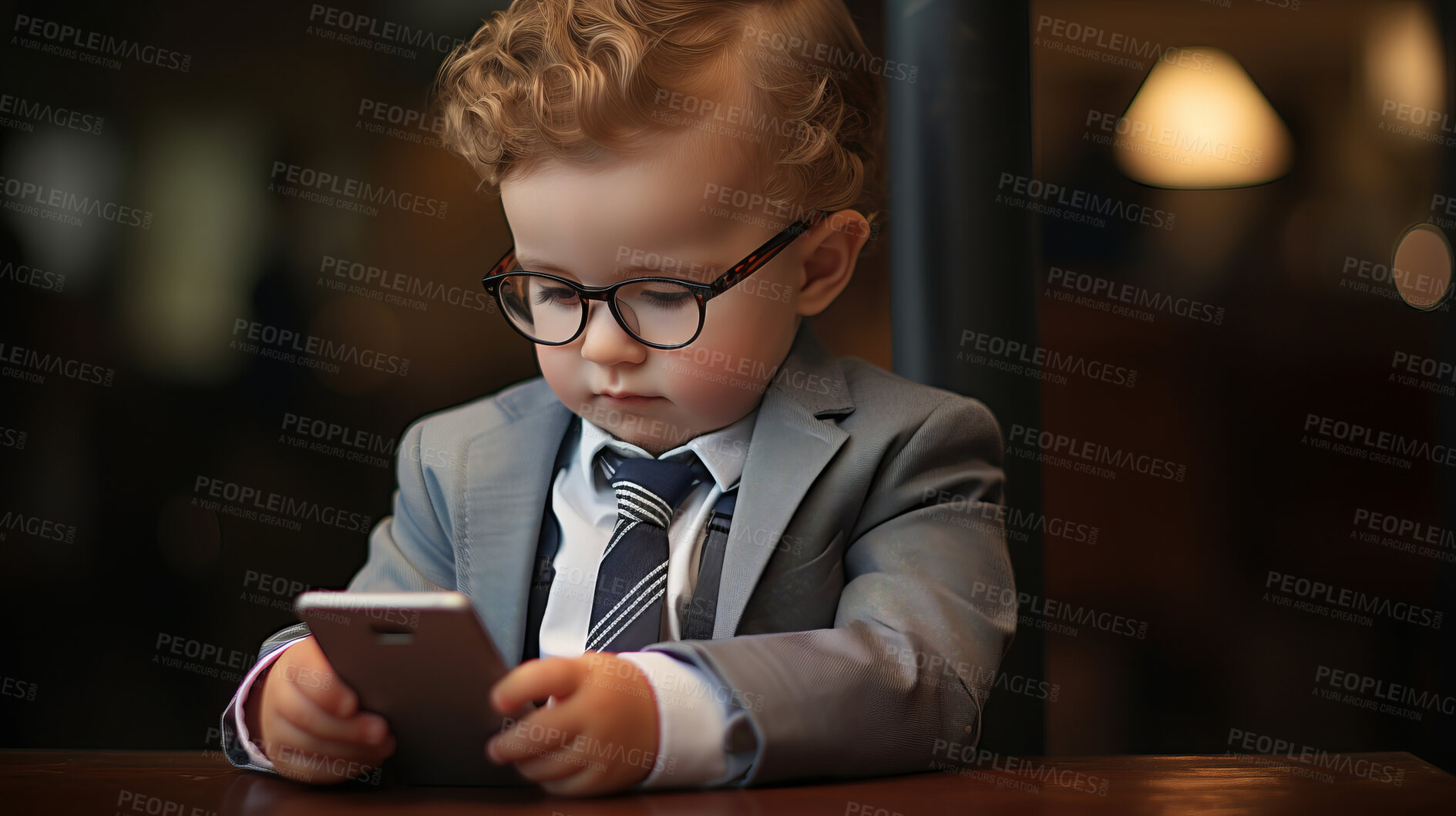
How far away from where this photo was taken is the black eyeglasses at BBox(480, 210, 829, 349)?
913 millimetres

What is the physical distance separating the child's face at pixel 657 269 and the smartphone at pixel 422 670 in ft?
1.06

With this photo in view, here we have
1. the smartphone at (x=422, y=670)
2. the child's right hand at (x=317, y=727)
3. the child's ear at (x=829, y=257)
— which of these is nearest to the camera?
the smartphone at (x=422, y=670)

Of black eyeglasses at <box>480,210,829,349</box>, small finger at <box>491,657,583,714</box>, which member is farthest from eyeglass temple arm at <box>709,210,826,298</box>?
small finger at <box>491,657,583,714</box>

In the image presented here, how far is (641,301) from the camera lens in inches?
36.2

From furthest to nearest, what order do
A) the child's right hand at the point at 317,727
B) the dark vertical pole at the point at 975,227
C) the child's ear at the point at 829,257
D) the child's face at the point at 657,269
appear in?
the dark vertical pole at the point at 975,227 < the child's ear at the point at 829,257 < the child's face at the point at 657,269 < the child's right hand at the point at 317,727

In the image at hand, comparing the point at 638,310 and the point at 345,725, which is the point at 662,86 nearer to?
the point at 638,310

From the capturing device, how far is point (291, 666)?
2.52ft

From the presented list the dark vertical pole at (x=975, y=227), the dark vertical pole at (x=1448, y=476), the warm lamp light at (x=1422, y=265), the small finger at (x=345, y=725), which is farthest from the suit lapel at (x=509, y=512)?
the warm lamp light at (x=1422, y=265)

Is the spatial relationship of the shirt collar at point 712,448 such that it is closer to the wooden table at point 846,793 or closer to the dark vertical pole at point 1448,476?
the wooden table at point 846,793

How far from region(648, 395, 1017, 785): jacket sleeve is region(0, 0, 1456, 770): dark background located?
418 mm

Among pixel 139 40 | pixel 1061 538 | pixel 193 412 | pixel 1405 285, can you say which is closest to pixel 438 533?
pixel 193 412

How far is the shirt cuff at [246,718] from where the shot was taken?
0.80 m

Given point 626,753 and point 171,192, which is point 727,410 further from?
point 171,192

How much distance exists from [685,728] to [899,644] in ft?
0.66
